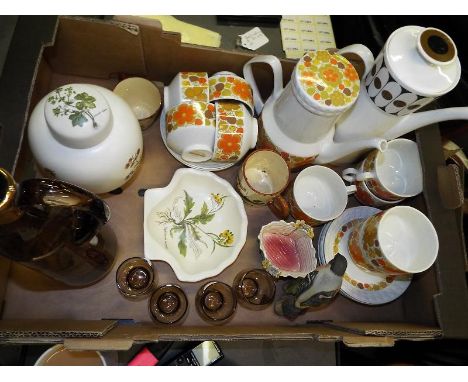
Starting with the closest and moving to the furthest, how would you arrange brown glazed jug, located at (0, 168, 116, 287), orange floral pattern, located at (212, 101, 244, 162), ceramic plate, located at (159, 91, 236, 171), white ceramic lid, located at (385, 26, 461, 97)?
brown glazed jug, located at (0, 168, 116, 287) < white ceramic lid, located at (385, 26, 461, 97) < orange floral pattern, located at (212, 101, 244, 162) < ceramic plate, located at (159, 91, 236, 171)

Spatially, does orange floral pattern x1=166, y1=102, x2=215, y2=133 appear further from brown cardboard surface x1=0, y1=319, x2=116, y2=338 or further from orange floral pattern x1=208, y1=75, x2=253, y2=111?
brown cardboard surface x1=0, y1=319, x2=116, y2=338

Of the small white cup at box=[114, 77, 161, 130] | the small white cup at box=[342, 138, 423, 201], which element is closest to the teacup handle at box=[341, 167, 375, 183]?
the small white cup at box=[342, 138, 423, 201]

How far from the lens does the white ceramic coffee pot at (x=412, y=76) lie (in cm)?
67

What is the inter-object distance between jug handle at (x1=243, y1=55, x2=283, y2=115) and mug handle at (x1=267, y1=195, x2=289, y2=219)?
186 millimetres

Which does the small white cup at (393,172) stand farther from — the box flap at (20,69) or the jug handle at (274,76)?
the box flap at (20,69)

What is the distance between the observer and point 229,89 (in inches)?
31.0

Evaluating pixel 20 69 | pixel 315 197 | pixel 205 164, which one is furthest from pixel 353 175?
pixel 20 69

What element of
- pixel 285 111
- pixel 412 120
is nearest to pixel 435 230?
pixel 412 120

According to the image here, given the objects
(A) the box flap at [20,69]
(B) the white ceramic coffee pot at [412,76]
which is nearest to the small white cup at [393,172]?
(B) the white ceramic coffee pot at [412,76]

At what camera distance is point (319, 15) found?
3.73 feet

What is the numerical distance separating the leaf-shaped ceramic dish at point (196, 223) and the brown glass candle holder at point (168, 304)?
0.04m

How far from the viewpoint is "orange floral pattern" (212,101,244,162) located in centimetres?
77

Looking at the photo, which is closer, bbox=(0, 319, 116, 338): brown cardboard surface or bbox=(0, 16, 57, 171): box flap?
bbox=(0, 319, 116, 338): brown cardboard surface

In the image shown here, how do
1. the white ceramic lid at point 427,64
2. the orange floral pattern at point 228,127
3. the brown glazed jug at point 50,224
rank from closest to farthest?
the brown glazed jug at point 50,224 < the white ceramic lid at point 427,64 < the orange floral pattern at point 228,127
